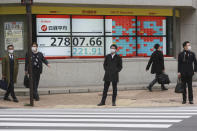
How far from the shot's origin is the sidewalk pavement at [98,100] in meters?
14.7

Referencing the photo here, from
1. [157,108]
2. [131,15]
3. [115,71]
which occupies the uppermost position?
[131,15]

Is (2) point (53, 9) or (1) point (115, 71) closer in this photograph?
(1) point (115, 71)

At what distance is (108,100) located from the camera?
15781 mm

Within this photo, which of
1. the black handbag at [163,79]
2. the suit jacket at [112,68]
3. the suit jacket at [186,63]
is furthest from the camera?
the black handbag at [163,79]

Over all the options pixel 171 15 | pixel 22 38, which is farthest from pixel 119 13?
pixel 22 38

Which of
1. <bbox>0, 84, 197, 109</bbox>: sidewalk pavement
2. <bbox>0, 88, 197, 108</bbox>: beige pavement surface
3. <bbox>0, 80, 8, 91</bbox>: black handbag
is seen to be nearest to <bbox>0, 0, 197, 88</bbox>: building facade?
<bbox>0, 84, 197, 109</bbox>: sidewalk pavement

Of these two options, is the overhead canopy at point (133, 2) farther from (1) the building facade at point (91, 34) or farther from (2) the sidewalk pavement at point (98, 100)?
(2) the sidewalk pavement at point (98, 100)

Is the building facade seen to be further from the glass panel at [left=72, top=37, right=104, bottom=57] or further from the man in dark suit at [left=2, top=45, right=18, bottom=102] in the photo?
the man in dark suit at [left=2, top=45, right=18, bottom=102]

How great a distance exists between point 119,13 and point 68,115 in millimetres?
8453

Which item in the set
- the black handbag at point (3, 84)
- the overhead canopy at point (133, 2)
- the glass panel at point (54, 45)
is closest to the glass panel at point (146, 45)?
the overhead canopy at point (133, 2)

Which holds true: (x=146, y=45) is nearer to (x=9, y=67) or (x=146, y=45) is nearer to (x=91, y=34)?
(x=91, y=34)

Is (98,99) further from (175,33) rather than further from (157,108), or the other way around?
(175,33)

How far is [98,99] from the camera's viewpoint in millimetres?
16109

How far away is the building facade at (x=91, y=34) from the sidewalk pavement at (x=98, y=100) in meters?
1.44
